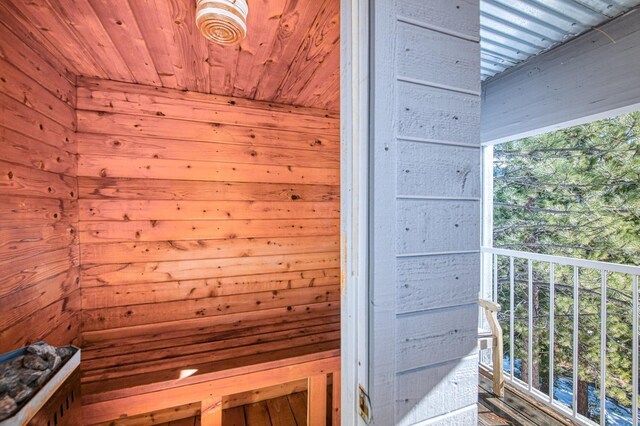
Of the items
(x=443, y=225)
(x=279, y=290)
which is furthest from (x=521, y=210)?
(x=443, y=225)

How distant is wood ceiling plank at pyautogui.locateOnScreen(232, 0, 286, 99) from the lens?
3.50 ft

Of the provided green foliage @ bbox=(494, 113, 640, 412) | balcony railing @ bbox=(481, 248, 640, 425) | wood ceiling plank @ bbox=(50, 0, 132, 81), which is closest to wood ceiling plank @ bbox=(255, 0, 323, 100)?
wood ceiling plank @ bbox=(50, 0, 132, 81)

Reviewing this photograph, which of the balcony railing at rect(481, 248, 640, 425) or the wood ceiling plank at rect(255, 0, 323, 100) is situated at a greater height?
the wood ceiling plank at rect(255, 0, 323, 100)

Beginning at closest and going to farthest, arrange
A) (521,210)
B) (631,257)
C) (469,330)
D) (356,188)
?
(356,188), (469,330), (631,257), (521,210)

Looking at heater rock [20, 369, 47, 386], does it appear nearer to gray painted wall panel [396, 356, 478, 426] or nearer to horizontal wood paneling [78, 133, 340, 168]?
gray painted wall panel [396, 356, 478, 426]

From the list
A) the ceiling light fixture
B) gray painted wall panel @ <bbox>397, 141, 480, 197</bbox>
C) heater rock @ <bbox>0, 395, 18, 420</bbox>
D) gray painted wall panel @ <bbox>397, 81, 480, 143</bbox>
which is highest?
the ceiling light fixture

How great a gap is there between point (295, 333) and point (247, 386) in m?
0.48

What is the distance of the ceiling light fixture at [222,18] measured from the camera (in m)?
0.92

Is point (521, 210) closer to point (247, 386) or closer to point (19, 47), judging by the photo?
point (247, 386)

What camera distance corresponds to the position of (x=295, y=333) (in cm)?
187

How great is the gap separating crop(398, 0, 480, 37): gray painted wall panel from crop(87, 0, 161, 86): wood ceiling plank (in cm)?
114

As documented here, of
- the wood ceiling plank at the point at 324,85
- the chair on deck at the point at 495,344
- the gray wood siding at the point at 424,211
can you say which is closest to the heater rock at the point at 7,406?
the gray wood siding at the point at 424,211

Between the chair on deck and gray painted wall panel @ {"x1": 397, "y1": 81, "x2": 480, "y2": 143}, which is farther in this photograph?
the chair on deck

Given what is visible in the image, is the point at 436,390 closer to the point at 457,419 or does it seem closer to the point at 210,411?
the point at 457,419
